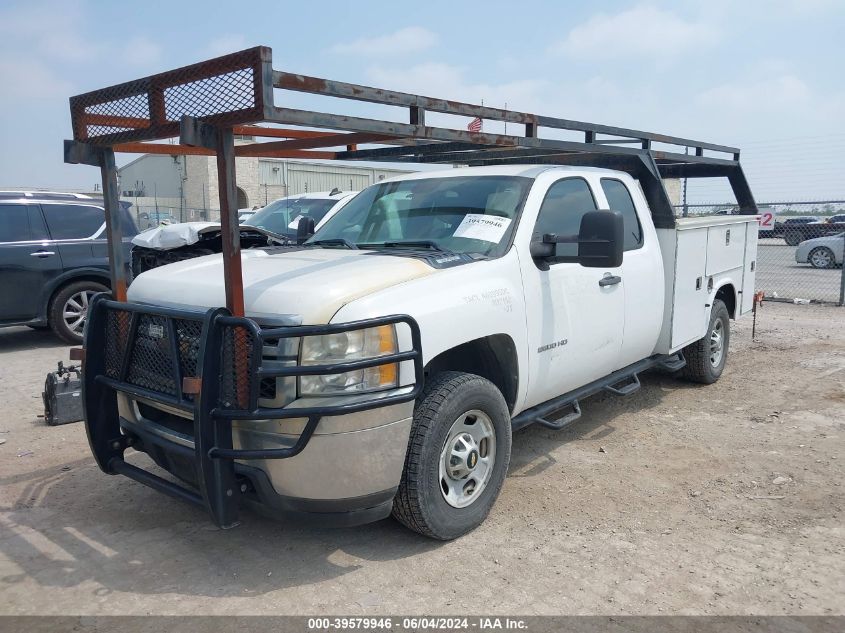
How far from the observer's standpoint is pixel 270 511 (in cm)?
317

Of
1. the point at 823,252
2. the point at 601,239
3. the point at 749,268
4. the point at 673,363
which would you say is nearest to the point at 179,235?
the point at 673,363

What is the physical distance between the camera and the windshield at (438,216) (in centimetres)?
411

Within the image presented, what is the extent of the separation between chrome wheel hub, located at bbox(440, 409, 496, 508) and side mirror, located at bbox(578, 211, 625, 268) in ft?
3.46

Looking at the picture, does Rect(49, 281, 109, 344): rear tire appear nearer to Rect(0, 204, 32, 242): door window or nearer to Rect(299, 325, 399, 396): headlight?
Rect(0, 204, 32, 242): door window

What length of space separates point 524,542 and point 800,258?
1983 cm

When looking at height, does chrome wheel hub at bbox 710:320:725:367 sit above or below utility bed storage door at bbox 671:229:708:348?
below

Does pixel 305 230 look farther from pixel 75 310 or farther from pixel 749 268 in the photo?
pixel 75 310

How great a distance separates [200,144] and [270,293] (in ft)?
2.33

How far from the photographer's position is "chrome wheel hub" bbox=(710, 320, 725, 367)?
22.2 feet

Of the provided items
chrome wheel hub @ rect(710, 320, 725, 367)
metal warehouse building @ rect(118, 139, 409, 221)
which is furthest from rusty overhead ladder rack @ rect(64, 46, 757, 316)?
metal warehouse building @ rect(118, 139, 409, 221)

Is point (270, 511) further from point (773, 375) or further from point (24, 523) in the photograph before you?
point (773, 375)

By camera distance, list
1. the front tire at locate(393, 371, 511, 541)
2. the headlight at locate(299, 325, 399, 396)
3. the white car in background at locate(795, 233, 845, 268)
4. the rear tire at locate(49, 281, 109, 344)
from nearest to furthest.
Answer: the headlight at locate(299, 325, 399, 396) < the front tire at locate(393, 371, 511, 541) < the rear tire at locate(49, 281, 109, 344) < the white car in background at locate(795, 233, 845, 268)

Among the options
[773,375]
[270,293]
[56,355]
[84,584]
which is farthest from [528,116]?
[56,355]

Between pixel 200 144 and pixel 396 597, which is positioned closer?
pixel 200 144
